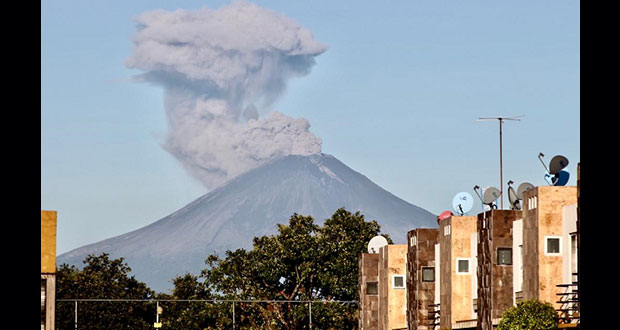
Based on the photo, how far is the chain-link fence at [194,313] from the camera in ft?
339

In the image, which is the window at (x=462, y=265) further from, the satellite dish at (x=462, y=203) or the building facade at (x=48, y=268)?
the building facade at (x=48, y=268)

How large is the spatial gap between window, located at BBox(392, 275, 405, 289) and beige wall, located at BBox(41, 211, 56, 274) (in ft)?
120

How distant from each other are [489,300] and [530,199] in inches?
234

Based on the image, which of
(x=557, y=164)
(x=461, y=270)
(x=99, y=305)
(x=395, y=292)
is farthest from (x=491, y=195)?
(x=99, y=305)

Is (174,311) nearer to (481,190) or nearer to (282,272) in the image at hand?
(282,272)

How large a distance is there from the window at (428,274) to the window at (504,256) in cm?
1267

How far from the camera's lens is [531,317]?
4075cm

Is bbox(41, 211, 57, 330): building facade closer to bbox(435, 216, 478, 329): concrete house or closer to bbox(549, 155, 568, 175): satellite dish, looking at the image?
bbox(549, 155, 568, 175): satellite dish

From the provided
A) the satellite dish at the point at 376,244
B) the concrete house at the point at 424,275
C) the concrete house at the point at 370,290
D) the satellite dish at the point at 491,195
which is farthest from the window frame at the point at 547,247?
the satellite dish at the point at 376,244

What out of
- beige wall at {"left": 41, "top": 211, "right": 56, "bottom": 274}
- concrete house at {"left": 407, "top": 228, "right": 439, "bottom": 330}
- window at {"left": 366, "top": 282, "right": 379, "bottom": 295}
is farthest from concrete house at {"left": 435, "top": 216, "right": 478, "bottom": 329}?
beige wall at {"left": 41, "top": 211, "right": 56, "bottom": 274}

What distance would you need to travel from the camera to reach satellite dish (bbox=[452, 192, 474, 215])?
60.4m

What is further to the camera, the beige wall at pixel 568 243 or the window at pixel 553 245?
the window at pixel 553 245

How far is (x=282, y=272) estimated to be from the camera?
109250mm
